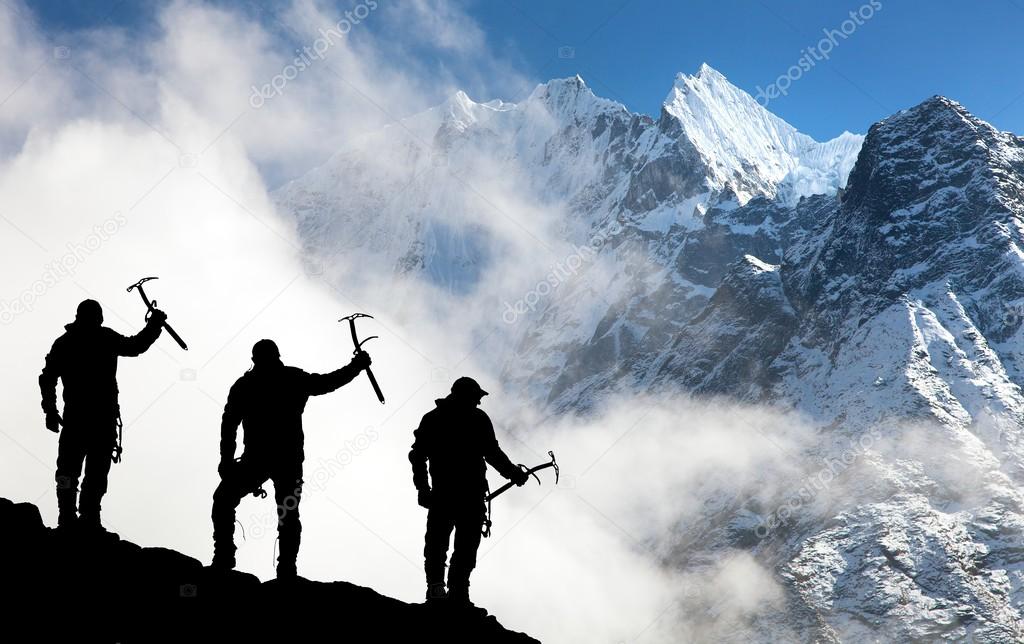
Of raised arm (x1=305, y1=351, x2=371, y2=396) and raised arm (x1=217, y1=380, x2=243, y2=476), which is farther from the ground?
raised arm (x1=305, y1=351, x2=371, y2=396)

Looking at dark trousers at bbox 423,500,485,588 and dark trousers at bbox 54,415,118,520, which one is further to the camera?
dark trousers at bbox 54,415,118,520

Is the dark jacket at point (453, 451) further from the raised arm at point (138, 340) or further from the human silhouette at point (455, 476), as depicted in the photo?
the raised arm at point (138, 340)

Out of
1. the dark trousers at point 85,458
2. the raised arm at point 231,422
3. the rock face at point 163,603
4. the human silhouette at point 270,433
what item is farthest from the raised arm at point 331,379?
the dark trousers at point 85,458

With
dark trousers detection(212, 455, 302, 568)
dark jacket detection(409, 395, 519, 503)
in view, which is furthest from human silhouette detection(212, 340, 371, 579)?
dark jacket detection(409, 395, 519, 503)

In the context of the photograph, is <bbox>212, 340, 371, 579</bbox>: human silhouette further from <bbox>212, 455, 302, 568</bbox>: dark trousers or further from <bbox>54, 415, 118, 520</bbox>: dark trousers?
<bbox>54, 415, 118, 520</bbox>: dark trousers

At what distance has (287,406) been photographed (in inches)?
489

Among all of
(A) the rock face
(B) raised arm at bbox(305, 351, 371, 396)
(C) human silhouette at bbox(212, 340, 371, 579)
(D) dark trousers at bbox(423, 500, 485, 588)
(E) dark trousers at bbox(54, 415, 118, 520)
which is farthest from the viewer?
(E) dark trousers at bbox(54, 415, 118, 520)

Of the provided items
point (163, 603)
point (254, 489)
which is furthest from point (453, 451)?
point (163, 603)

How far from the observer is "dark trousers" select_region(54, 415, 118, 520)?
12961mm

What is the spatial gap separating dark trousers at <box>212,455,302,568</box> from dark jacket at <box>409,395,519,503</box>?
166 cm

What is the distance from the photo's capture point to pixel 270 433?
12305 mm

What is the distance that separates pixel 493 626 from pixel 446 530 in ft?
5.11

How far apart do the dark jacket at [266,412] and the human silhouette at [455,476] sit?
1.63 metres

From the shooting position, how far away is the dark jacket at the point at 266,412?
12289 mm
